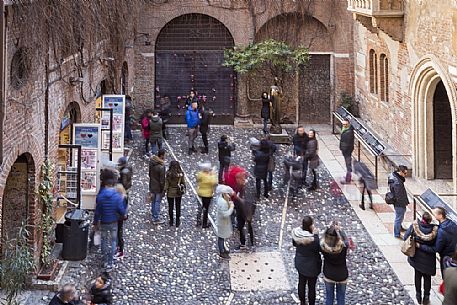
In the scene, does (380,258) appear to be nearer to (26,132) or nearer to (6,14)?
(26,132)

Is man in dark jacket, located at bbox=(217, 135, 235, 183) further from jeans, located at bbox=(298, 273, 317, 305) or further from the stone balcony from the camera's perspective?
jeans, located at bbox=(298, 273, 317, 305)

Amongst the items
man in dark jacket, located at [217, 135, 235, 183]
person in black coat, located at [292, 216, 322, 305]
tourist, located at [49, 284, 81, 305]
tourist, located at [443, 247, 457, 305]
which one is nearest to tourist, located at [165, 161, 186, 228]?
man in dark jacket, located at [217, 135, 235, 183]

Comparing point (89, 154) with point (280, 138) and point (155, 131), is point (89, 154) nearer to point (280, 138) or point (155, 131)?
point (155, 131)

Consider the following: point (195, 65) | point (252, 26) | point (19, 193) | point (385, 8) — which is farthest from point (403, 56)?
point (19, 193)

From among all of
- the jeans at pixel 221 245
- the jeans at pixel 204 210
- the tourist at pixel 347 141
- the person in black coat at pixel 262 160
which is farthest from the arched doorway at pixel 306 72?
the jeans at pixel 221 245

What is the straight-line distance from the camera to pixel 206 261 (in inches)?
444

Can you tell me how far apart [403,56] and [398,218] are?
18.7 ft

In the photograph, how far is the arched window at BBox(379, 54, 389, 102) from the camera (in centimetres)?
1841

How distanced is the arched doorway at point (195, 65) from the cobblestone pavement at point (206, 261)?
7.77 m

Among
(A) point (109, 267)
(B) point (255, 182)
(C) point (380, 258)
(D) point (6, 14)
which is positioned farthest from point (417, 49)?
(D) point (6, 14)

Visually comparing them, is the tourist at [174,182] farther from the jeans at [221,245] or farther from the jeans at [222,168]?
the jeans at [222,168]

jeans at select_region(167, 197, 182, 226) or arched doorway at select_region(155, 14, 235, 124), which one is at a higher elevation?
arched doorway at select_region(155, 14, 235, 124)

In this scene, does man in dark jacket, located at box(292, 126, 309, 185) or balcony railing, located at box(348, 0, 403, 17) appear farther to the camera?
balcony railing, located at box(348, 0, 403, 17)

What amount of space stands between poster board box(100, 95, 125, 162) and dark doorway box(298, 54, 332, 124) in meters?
8.07
